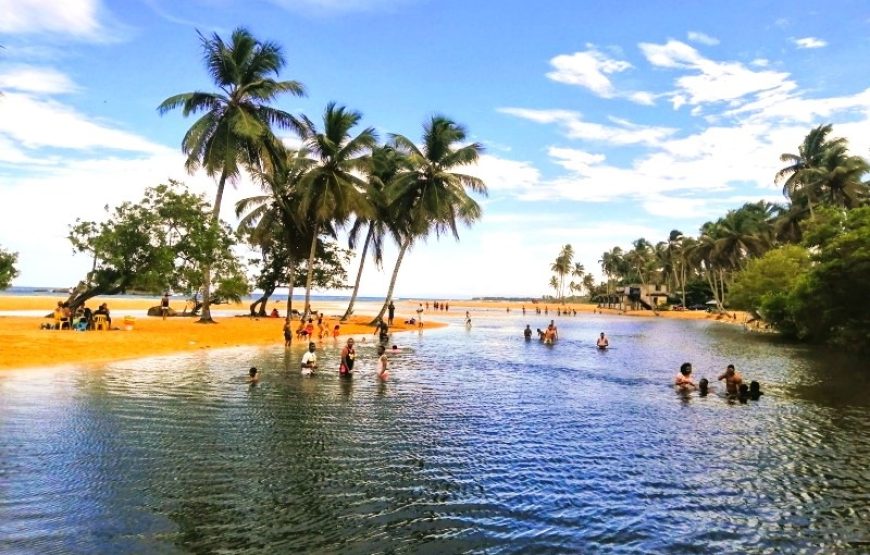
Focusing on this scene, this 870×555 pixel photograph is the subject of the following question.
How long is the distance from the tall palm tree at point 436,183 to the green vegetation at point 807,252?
2738cm

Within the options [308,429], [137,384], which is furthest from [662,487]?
[137,384]

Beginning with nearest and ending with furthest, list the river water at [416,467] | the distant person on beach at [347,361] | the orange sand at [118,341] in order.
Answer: the river water at [416,467] < the distant person on beach at [347,361] < the orange sand at [118,341]

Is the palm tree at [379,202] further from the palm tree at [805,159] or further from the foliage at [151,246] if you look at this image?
the palm tree at [805,159]

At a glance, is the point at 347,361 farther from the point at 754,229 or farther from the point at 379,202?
the point at 754,229

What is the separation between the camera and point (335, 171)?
4744 cm

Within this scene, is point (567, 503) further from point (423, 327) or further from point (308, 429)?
point (423, 327)

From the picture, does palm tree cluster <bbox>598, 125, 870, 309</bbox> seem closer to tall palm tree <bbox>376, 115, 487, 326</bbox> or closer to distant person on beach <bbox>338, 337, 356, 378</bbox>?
tall palm tree <bbox>376, 115, 487, 326</bbox>

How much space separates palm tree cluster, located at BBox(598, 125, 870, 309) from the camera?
Answer: 2515 inches

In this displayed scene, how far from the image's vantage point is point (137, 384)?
20.2 meters

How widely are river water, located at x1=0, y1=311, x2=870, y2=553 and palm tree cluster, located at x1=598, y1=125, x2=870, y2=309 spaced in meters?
46.7

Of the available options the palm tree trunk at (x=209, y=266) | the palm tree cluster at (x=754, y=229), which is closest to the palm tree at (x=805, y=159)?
the palm tree cluster at (x=754, y=229)

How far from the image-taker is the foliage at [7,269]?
4497cm

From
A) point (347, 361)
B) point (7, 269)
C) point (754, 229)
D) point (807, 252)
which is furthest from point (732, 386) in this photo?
point (754, 229)

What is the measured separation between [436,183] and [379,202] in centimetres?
589
